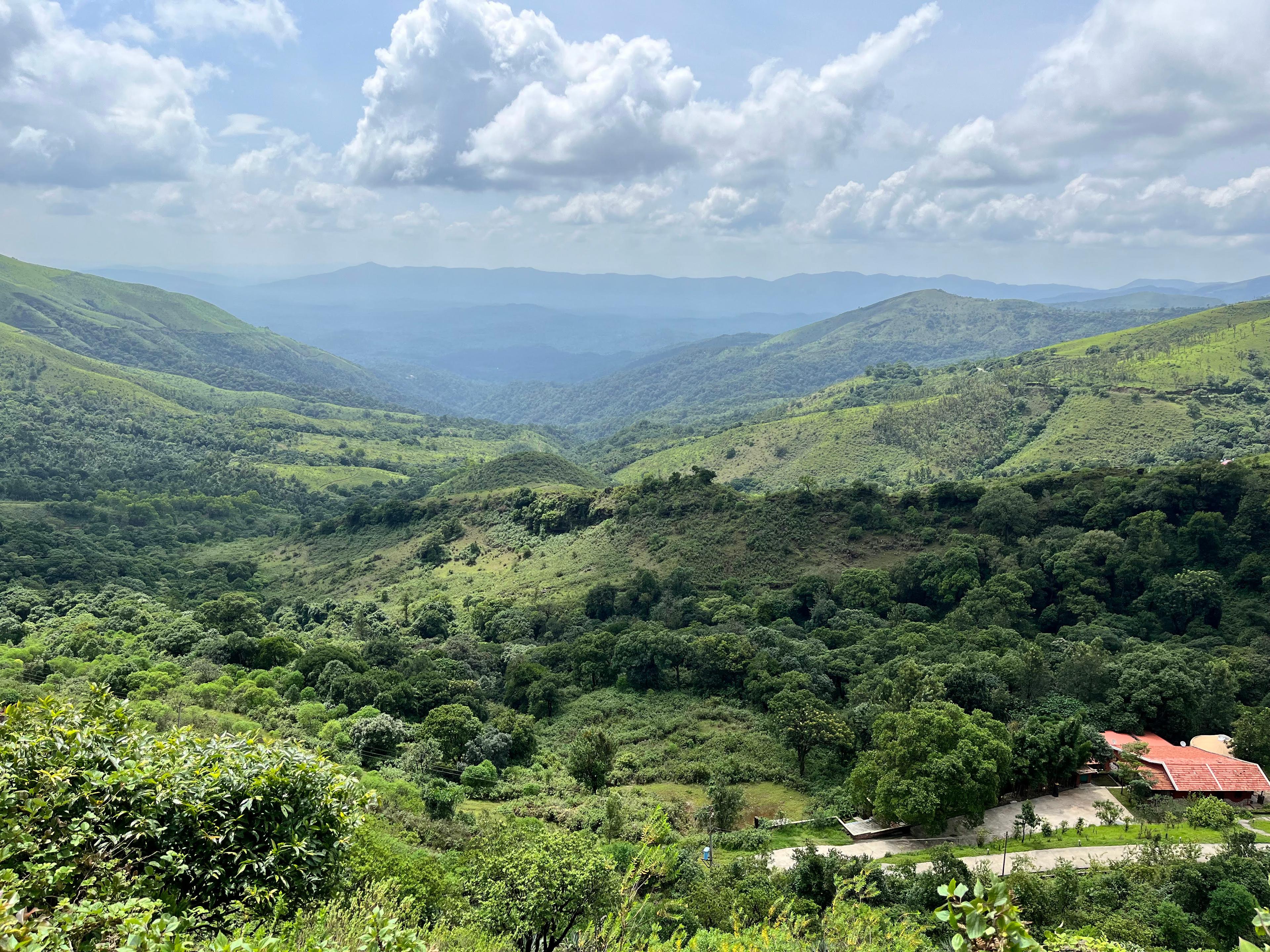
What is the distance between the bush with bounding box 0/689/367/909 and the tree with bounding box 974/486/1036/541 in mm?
54966

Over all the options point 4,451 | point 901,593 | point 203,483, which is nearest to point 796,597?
point 901,593

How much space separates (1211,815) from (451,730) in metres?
27.8

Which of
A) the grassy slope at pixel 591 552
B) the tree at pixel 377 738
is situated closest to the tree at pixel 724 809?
the tree at pixel 377 738

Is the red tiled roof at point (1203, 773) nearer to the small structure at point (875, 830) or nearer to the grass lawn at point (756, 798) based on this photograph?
the small structure at point (875, 830)

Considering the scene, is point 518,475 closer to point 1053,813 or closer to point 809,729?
point 809,729

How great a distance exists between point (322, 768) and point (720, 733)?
26918 millimetres

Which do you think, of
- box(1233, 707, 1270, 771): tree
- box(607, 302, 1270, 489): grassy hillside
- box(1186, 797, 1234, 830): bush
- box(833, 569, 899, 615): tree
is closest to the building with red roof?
box(1233, 707, 1270, 771): tree

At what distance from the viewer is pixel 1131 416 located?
322 feet

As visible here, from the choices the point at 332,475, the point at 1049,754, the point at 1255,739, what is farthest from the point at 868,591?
the point at 332,475

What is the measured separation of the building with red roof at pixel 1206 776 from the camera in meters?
26.9

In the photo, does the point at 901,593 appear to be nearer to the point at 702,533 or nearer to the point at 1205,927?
the point at 702,533

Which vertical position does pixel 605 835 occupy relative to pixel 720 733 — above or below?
above

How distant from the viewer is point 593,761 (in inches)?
1192

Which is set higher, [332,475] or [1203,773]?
[1203,773]
